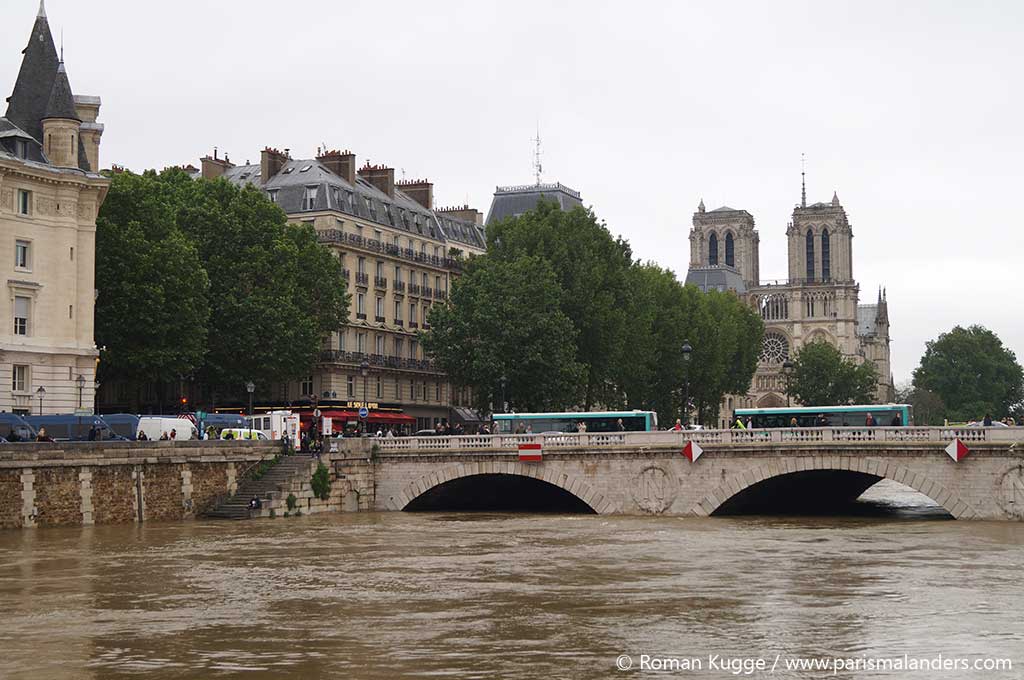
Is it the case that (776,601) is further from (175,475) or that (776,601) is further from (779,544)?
(175,475)

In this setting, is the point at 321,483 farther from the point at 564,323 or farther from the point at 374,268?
the point at 374,268

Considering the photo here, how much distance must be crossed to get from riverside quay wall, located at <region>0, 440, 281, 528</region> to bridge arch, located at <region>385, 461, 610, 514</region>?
19.7 feet

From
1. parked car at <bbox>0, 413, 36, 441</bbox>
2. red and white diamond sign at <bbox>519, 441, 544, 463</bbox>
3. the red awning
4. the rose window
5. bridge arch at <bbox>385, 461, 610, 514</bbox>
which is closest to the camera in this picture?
parked car at <bbox>0, 413, 36, 441</bbox>

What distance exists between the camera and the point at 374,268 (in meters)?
90.4

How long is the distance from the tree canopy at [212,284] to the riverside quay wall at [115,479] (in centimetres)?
989

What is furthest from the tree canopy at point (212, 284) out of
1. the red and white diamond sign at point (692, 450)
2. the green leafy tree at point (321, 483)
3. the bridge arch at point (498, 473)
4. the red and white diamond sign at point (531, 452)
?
the red and white diamond sign at point (692, 450)

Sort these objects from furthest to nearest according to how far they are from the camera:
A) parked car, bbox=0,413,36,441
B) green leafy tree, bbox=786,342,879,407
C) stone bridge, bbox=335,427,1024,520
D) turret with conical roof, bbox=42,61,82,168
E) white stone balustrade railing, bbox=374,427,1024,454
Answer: green leafy tree, bbox=786,342,879,407, turret with conical roof, bbox=42,61,82,168, parked car, bbox=0,413,36,441, white stone balustrade railing, bbox=374,427,1024,454, stone bridge, bbox=335,427,1024,520

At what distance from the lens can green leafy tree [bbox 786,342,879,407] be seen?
524 feet

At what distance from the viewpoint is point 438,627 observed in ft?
92.7

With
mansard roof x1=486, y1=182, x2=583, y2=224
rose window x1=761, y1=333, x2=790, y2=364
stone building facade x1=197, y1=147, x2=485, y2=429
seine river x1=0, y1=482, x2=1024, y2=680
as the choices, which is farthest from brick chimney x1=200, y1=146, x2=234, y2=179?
rose window x1=761, y1=333, x2=790, y2=364

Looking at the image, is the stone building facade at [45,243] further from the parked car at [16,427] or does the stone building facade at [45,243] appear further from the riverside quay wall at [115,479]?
the riverside quay wall at [115,479]

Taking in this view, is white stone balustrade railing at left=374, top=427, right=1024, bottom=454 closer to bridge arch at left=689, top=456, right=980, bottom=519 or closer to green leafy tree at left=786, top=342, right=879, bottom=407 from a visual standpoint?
bridge arch at left=689, top=456, right=980, bottom=519

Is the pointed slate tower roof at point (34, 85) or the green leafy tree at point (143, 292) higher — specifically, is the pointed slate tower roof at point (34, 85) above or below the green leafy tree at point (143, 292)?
above

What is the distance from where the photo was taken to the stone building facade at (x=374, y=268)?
284ft
